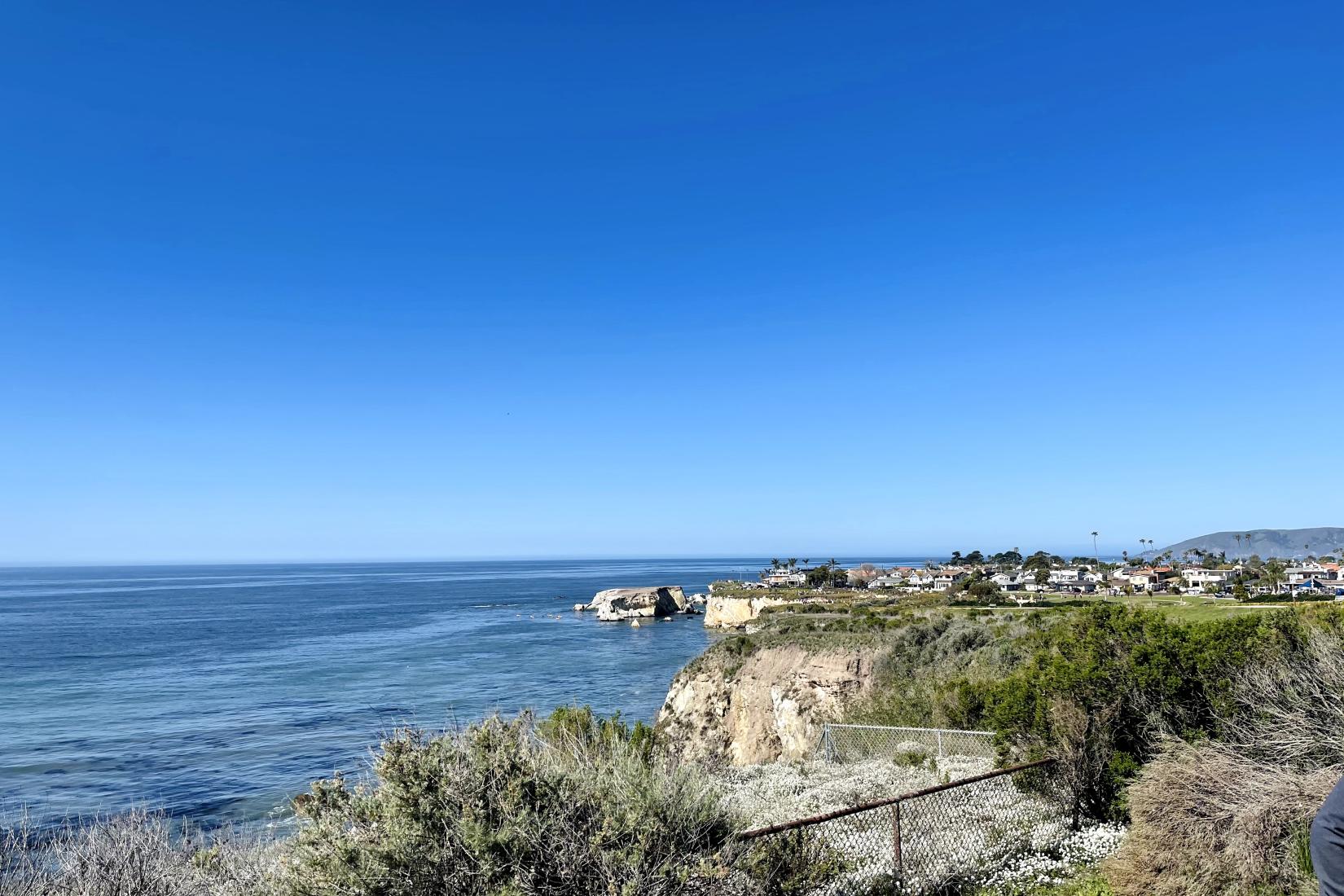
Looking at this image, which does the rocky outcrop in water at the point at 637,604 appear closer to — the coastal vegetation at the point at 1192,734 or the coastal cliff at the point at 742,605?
A: the coastal cliff at the point at 742,605

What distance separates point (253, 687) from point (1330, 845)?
167ft

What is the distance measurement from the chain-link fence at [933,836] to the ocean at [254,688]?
278 cm

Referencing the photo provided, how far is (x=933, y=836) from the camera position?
828cm

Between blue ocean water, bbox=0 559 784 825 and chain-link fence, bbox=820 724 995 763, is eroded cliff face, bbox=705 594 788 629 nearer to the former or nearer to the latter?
blue ocean water, bbox=0 559 784 825

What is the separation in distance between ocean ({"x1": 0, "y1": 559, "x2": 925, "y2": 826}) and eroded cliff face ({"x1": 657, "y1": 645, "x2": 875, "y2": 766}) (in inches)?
143

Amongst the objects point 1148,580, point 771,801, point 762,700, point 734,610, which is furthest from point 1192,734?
point 1148,580

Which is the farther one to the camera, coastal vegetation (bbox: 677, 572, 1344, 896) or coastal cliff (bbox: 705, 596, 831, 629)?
coastal cliff (bbox: 705, 596, 831, 629)

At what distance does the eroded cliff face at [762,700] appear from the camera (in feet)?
102

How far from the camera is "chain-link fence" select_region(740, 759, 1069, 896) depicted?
21.1ft

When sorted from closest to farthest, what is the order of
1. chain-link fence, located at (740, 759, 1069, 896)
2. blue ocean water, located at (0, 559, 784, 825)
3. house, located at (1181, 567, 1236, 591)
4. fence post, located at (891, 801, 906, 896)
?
chain-link fence, located at (740, 759, 1069, 896), fence post, located at (891, 801, 906, 896), blue ocean water, located at (0, 559, 784, 825), house, located at (1181, 567, 1236, 591)

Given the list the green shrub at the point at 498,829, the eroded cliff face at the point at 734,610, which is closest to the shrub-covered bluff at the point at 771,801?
the green shrub at the point at 498,829

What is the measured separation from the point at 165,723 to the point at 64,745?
13.4 feet

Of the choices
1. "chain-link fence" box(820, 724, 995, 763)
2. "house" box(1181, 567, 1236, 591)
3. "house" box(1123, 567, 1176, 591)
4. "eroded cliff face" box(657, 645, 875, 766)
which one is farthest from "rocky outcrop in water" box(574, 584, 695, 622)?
"chain-link fence" box(820, 724, 995, 763)

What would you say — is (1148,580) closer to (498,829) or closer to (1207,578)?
(1207,578)
